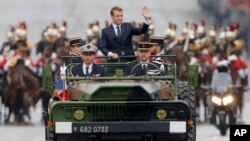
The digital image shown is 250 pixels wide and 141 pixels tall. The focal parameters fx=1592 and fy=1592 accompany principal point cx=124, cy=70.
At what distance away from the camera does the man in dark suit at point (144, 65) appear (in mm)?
22281

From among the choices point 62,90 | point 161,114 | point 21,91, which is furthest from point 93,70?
point 21,91

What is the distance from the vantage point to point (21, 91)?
3834cm

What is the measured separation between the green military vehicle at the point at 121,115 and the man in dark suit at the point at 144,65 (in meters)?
1.21

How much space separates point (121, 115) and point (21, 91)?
58.4ft

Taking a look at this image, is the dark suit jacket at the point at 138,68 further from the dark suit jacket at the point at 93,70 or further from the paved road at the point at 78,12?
the paved road at the point at 78,12

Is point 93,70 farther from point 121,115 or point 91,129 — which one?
point 91,129

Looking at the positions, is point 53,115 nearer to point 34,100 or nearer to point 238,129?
point 238,129

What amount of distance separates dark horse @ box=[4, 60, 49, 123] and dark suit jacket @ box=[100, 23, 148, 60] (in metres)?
13.2

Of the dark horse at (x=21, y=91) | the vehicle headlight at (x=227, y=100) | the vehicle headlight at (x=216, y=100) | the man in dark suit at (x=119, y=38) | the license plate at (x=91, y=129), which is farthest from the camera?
the dark horse at (x=21, y=91)

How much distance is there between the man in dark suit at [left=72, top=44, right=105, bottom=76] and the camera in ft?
73.2

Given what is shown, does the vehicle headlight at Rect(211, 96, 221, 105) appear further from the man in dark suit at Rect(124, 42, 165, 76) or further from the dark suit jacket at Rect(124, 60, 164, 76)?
the man in dark suit at Rect(124, 42, 165, 76)

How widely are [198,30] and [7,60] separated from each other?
10752 millimetres

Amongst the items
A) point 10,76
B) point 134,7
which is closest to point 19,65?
point 10,76

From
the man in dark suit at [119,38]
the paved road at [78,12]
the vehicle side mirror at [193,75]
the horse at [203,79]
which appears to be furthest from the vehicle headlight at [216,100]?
the paved road at [78,12]
